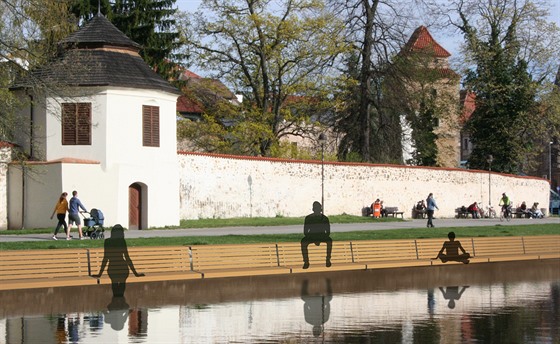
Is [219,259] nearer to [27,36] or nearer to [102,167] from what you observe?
[27,36]

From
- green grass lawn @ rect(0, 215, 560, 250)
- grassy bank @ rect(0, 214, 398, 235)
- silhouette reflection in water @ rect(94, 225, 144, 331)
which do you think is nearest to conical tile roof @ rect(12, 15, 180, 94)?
grassy bank @ rect(0, 214, 398, 235)

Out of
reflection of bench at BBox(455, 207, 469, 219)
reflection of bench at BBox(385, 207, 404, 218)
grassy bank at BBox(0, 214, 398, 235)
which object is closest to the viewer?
grassy bank at BBox(0, 214, 398, 235)

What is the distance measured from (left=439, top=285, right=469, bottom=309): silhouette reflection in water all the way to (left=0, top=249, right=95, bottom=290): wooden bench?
6.94 m

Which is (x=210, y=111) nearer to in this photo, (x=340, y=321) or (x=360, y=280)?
(x=360, y=280)

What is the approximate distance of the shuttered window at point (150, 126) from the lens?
40062mm

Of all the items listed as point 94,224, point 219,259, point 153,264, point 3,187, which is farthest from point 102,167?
point 153,264

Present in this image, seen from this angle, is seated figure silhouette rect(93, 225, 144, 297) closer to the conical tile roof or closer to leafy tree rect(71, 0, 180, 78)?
the conical tile roof

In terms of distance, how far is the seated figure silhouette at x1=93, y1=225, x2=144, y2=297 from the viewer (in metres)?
19.0

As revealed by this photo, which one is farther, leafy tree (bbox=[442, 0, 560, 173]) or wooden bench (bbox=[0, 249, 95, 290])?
leafy tree (bbox=[442, 0, 560, 173])

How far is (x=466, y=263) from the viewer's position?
79.8 ft

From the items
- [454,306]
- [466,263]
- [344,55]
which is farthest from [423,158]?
[454,306]

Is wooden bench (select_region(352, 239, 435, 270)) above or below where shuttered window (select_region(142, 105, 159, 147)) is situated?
below

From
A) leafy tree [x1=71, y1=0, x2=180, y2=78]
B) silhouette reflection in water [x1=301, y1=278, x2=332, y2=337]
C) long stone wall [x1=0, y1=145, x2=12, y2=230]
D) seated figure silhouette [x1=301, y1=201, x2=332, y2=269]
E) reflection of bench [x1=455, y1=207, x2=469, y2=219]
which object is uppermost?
leafy tree [x1=71, y1=0, x2=180, y2=78]

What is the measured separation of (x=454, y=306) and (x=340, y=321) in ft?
10.4
